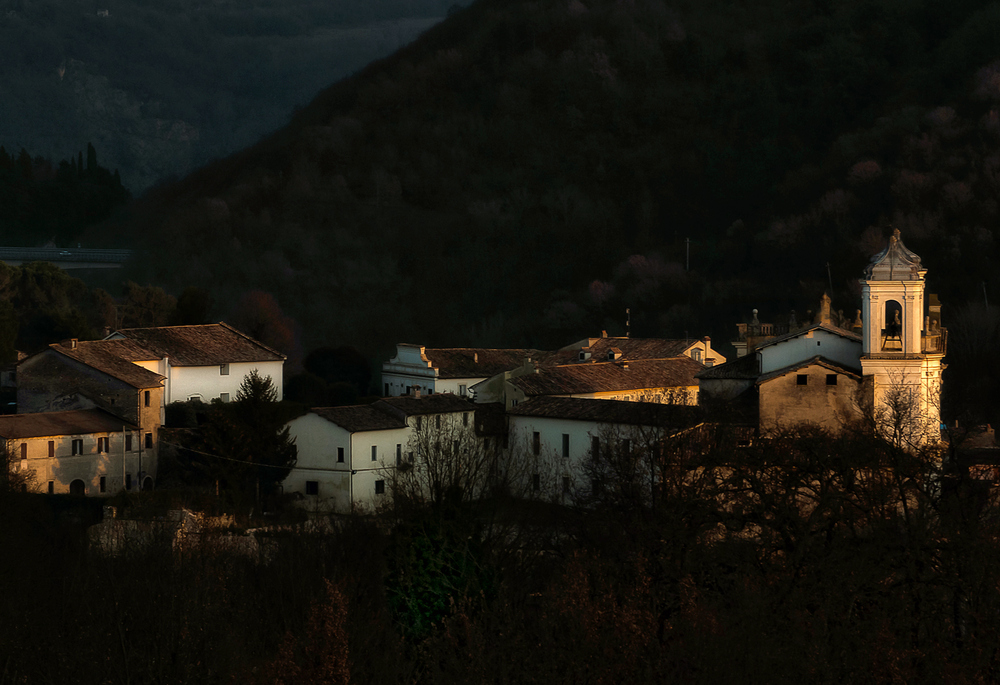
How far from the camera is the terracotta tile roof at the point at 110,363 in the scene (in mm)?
35844

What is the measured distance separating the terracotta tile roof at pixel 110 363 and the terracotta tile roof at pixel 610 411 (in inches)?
381

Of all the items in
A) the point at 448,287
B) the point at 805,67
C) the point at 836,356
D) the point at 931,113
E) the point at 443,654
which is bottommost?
the point at 443,654

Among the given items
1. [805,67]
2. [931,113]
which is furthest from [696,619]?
[805,67]

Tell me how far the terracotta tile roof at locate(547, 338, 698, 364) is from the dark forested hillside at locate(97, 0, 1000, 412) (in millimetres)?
9839

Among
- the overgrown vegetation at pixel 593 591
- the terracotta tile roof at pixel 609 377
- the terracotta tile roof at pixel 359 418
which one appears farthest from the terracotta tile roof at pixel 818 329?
the terracotta tile roof at pixel 359 418

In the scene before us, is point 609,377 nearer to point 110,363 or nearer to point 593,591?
point 110,363

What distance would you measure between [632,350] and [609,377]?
7296 mm

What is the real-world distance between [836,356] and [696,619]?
1905 cm

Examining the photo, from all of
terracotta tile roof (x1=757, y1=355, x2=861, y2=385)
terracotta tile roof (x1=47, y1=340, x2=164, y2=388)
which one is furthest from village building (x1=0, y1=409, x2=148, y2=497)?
terracotta tile roof (x1=757, y1=355, x2=861, y2=385)

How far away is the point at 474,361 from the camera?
153 feet

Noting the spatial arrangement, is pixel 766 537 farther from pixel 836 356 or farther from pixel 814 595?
pixel 836 356

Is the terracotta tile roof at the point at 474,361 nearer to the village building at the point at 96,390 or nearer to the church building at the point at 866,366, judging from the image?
the village building at the point at 96,390

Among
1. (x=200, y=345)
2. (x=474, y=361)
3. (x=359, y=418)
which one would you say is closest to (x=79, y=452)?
(x=359, y=418)

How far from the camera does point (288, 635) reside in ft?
44.3
